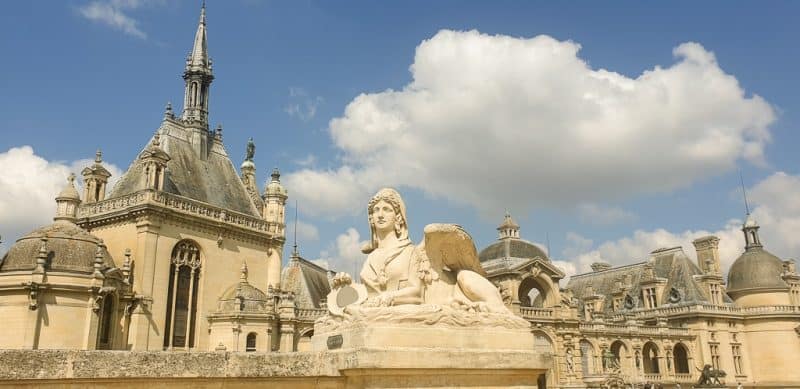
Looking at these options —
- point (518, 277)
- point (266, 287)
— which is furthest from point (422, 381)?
point (518, 277)

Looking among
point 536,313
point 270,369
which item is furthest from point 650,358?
point 270,369

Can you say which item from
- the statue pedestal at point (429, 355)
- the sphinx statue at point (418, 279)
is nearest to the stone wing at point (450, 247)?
the sphinx statue at point (418, 279)

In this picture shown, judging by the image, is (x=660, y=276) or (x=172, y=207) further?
(x=660, y=276)

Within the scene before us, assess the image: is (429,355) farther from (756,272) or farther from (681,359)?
(756,272)

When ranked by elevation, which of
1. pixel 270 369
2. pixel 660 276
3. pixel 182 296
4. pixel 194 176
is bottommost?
pixel 270 369

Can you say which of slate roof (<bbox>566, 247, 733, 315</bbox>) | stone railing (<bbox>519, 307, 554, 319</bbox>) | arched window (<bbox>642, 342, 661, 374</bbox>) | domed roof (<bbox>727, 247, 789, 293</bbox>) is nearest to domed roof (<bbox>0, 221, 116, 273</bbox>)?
stone railing (<bbox>519, 307, 554, 319</bbox>)

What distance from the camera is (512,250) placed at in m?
49.1

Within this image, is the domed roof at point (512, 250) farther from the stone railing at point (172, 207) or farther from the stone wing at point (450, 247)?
the stone wing at point (450, 247)

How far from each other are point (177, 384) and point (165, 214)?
96.7 ft

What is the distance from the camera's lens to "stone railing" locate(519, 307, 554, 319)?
44.7 metres

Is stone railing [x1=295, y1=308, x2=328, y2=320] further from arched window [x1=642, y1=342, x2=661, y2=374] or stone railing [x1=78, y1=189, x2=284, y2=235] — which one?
arched window [x1=642, y1=342, x2=661, y2=374]

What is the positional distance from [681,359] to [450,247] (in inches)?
2187

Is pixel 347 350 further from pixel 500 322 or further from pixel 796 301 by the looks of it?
pixel 796 301

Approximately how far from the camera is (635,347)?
50250 millimetres
